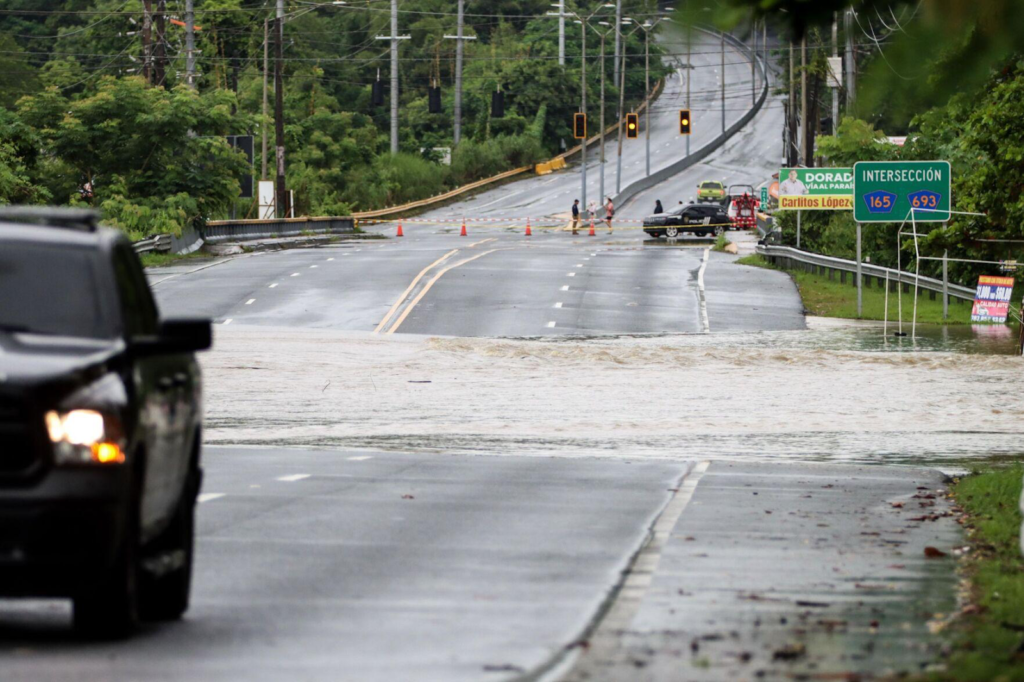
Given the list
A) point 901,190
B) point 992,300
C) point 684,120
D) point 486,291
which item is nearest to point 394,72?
point 684,120

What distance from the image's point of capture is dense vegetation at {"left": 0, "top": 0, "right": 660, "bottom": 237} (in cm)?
6425

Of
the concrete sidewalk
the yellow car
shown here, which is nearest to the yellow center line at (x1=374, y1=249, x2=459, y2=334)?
the concrete sidewalk

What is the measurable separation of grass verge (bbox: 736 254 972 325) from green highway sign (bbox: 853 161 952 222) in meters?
2.08

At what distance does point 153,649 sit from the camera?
826 cm

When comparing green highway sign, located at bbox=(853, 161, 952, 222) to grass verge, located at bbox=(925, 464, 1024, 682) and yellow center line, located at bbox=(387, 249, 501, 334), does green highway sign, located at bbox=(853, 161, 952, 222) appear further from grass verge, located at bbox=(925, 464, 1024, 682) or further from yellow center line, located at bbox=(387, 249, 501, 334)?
grass verge, located at bbox=(925, 464, 1024, 682)

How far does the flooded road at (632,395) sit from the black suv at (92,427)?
1152cm

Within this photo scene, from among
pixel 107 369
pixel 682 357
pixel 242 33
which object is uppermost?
pixel 242 33

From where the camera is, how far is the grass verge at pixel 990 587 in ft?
25.8

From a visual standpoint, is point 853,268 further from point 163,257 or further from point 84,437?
point 84,437

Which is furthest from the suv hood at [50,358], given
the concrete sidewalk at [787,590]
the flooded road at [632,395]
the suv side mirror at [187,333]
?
the flooded road at [632,395]

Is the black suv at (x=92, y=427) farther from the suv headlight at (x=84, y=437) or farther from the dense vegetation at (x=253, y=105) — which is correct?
the dense vegetation at (x=253, y=105)

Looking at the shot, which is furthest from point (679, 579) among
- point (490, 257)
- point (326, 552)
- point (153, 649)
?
point (490, 257)

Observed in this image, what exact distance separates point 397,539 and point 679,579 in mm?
2376

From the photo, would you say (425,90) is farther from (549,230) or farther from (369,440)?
(369,440)
